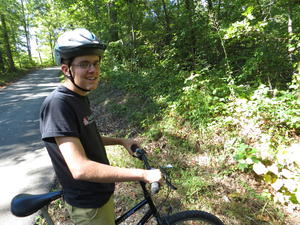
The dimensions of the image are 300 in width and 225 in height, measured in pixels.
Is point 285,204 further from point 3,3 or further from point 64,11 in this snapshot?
point 3,3

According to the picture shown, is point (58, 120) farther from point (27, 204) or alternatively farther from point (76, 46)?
point (27, 204)

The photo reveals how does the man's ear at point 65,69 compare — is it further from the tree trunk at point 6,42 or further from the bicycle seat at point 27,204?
the tree trunk at point 6,42

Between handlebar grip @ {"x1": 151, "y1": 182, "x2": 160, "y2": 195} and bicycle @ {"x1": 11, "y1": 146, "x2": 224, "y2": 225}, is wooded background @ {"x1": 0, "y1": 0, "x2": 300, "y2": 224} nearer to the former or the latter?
bicycle @ {"x1": 11, "y1": 146, "x2": 224, "y2": 225}

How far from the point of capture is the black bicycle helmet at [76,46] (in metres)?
1.44

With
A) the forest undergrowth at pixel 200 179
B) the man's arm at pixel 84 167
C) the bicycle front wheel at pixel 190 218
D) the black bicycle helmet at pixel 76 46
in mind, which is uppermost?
the black bicycle helmet at pixel 76 46

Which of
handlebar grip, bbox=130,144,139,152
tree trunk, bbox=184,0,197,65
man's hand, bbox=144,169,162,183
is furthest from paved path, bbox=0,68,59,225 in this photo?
tree trunk, bbox=184,0,197,65

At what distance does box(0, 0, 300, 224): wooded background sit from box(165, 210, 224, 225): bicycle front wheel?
3.44 ft

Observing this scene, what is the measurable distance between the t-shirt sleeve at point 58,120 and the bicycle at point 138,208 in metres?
0.62

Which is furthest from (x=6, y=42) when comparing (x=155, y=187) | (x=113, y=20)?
(x=155, y=187)

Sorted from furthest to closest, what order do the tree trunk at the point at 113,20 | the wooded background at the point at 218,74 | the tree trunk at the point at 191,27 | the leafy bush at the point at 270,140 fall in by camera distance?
1. the tree trunk at the point at 113,20
2. the tree trunk at the point at 191,27
3. the wooded background at the point at 218,74
4. the leafy bush at the point at 270,140

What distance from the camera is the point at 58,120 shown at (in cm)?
125

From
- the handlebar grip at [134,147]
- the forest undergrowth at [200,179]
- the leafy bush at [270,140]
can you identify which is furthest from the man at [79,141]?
the leafy bush at [270,140]

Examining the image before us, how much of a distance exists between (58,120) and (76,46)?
1.84 feet

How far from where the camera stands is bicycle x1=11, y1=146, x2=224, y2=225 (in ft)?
5.05
